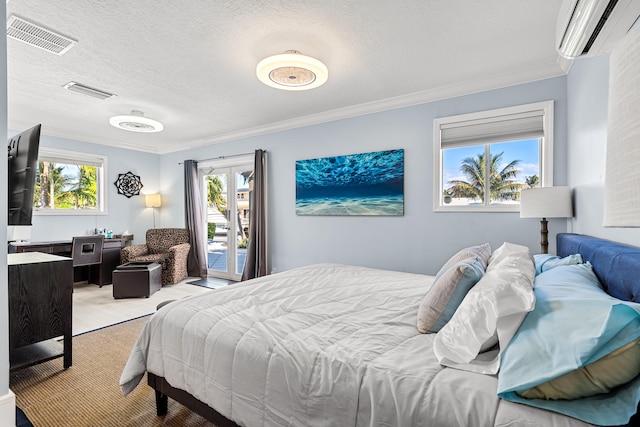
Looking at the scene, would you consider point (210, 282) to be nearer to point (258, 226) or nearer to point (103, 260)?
point (258, 226)

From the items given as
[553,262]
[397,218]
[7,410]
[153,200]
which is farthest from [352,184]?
[153,200]

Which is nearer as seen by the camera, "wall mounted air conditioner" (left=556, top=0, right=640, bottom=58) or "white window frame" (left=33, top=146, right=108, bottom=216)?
"wall mounted air conditioner" (left=556, top=0, right=640, bottom=58)

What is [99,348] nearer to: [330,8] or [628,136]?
[330,8]

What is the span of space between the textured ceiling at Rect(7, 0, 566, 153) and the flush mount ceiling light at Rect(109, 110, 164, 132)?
177mm

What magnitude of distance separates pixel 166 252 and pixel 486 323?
585 cm

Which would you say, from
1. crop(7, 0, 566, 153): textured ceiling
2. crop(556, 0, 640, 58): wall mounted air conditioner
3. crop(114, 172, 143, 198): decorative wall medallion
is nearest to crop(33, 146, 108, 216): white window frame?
crop(114, 172, 143, 198): decorative wall medallion

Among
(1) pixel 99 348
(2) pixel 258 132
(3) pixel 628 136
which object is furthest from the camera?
(2) pixel 258 132

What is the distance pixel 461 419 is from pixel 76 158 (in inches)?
262

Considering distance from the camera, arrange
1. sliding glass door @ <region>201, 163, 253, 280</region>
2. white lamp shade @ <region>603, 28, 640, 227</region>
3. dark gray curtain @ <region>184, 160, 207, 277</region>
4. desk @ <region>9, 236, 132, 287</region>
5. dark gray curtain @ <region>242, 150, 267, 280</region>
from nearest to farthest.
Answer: white lamp shade @ <region>603, 28, 640, 227</region> → desk @ <region>9, 236, 132, 287</region> → dark gray curtain @ <region>242, 150, 267, 280</region> → sliding glass door @ <region>201, 163, 253, 280</region> → dark gray curtain @ <region>184, 160, 207, 277</region>

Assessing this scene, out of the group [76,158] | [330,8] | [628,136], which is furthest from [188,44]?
[76,158]

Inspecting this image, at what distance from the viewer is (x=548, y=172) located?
3.11 metres

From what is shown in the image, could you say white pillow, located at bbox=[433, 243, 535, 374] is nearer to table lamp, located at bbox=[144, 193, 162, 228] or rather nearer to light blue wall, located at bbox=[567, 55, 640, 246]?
light blue wall, located at bbox=[567, 55, 640, 246]

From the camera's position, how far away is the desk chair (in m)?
4.70

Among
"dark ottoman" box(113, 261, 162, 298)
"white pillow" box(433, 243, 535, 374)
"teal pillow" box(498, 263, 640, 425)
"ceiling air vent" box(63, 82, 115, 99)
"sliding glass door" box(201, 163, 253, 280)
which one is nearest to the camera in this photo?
"teal pillow" box(498, 263, 640, 425)
